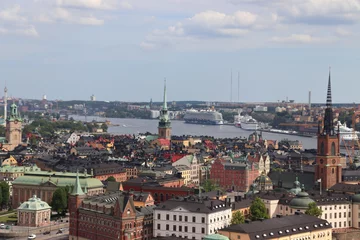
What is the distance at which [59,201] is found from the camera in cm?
5256

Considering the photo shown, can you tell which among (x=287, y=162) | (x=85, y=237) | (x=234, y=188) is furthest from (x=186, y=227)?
(x=287, y=162)

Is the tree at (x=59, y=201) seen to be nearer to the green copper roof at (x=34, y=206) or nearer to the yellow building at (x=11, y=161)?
the green copper roof at (x=34, y=206)

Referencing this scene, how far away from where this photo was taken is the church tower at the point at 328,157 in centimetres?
5572

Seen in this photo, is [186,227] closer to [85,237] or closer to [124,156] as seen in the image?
[85,237]

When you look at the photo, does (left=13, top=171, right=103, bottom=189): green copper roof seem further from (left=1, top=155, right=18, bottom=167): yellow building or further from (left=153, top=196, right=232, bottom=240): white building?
(left=1, top=155, right=18, bottom=167): yellow building

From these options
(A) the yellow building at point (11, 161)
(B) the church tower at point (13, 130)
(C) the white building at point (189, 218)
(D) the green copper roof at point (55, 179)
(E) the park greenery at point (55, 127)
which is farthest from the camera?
(E) the park greenery at point (55, 127)

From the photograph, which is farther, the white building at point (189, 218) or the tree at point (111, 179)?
the tree at point (111, 179)

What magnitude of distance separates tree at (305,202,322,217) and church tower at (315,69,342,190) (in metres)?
11.3

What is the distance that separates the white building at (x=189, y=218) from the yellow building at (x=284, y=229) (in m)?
2.65

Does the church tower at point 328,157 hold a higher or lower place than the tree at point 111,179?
higher

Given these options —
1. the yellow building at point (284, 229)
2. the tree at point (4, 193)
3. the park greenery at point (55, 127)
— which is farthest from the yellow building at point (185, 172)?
the park greenery at point (55, 127)

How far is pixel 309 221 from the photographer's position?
4059 centimetres

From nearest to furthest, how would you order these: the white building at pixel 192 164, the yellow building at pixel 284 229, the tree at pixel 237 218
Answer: the yellow building at pixel 284 229 → the tree at pixel 237 218 → the white building at pixel 192 164

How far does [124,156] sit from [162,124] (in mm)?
26758
